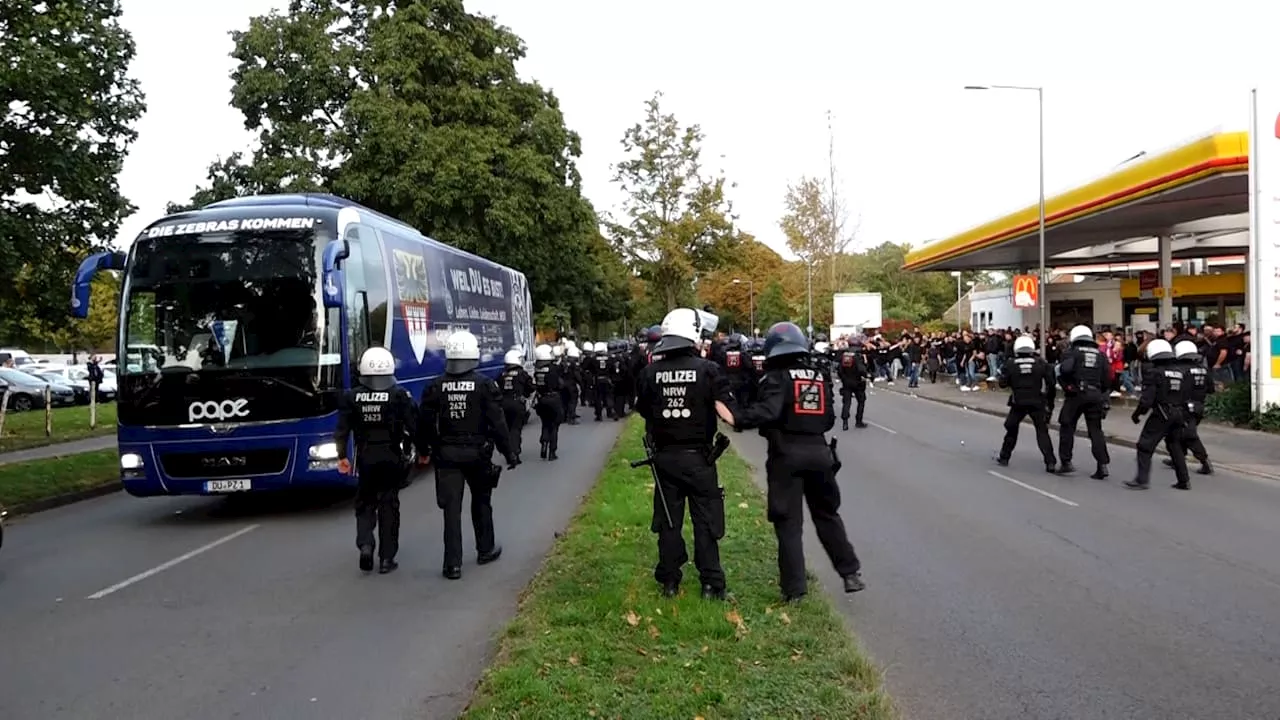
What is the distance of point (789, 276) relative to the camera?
208 ft

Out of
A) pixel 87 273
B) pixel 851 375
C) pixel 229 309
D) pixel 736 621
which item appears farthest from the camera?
pixel 851 375

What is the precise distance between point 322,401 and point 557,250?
78.3 ft

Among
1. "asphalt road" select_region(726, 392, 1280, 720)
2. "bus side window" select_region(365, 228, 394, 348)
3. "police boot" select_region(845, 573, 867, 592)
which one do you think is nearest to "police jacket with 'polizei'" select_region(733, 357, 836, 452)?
"police boot" select_region(845, 573, 867, 592)

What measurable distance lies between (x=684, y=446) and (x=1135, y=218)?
23.6 m

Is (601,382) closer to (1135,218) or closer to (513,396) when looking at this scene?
(513,396)

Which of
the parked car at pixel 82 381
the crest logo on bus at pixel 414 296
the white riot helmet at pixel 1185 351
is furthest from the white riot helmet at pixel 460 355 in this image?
the parked car at pixel 82 381

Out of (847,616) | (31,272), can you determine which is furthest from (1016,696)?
(31,272)

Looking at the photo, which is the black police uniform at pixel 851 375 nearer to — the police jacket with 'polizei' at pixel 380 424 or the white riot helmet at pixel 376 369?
the white riot helmet at pixel 376 369

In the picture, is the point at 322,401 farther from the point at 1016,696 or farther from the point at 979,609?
the point at 1016,696

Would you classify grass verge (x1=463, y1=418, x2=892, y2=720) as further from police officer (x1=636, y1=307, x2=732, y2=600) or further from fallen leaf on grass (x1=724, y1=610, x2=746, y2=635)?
police officer (x1=636, y1=307, x2=732, y2=600)

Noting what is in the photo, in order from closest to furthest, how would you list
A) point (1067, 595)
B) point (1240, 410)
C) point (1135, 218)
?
point (1067, 595) → point (1240, 410) → point (1135, 218)

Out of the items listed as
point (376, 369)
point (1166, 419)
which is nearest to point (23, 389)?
point (376, 369)

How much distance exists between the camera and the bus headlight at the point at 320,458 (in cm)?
1026

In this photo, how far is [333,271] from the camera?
10.2 m
